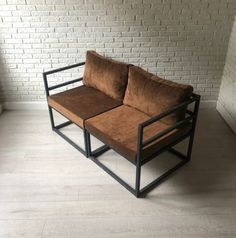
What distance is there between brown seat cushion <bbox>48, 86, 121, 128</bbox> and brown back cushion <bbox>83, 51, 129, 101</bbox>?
70 mm

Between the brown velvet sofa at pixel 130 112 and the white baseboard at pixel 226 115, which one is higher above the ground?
the brown velvet sofa at pixel 130 112

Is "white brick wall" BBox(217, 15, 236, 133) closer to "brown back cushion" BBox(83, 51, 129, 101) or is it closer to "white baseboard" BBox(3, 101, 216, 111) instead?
"white baseboard" BBox(3, 101, 216, 111)

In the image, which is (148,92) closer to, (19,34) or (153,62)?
(153,62)

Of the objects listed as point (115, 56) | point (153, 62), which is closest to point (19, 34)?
point (115, 56)

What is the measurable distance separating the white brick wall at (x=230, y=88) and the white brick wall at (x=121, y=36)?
0.09 metres

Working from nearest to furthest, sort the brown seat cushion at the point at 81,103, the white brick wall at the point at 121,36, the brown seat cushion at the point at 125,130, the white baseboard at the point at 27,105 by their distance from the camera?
1. the brown seat cushion at the point at 125,130
2. the brown seat cushion at the point at 81,103
3. the white brick wall at the point at 121,36
4. the white baseboard at the point at 27,105

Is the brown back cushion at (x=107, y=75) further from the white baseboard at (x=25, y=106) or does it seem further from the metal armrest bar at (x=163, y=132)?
the white baseboard at (x=25, y=106)

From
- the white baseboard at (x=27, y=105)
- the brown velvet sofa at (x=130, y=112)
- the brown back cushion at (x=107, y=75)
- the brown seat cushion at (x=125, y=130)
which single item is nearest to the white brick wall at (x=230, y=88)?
the white baseboard at (x=27, y=105)

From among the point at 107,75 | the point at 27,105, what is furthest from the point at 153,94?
the point at 27,105

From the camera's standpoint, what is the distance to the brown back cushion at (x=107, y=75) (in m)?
2.29

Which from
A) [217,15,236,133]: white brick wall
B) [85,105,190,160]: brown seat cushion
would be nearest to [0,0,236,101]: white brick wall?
[217,15,236,133]: white brick wall

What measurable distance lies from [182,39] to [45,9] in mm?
1570

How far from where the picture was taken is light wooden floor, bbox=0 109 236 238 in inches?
62.6

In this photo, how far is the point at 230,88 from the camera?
2725 millimetres
